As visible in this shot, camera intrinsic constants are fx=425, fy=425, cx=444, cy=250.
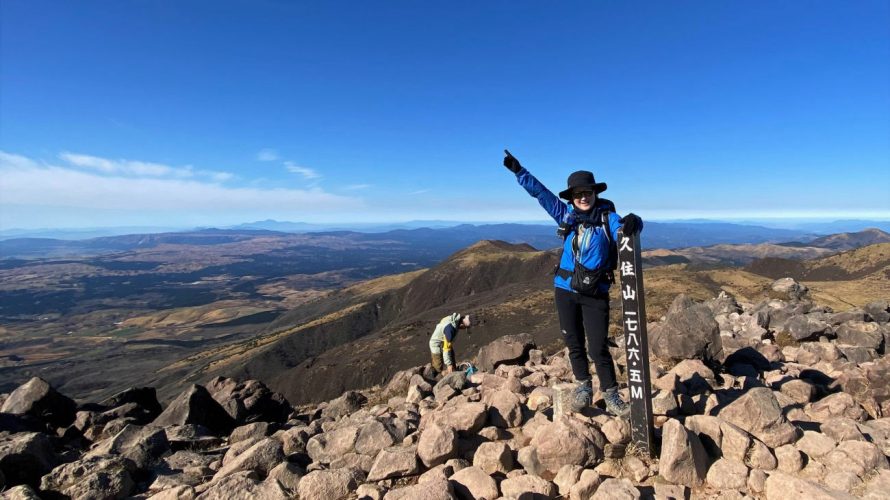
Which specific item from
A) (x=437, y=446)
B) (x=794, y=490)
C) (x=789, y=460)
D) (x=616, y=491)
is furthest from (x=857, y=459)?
(x=437, y=446)

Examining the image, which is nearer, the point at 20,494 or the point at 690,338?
the point at 20,494

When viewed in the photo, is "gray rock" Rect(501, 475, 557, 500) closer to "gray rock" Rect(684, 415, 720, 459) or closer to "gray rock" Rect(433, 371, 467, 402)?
"gray rock" Rect(684, 415, 720, 459)

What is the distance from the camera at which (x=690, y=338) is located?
1172 centimetres

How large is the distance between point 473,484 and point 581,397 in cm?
226

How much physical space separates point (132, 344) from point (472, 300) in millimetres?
114429

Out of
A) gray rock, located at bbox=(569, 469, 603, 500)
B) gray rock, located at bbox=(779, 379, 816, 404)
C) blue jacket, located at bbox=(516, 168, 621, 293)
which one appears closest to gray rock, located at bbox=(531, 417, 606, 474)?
gray rock, located at bbox=(569, 469, 603, 500)

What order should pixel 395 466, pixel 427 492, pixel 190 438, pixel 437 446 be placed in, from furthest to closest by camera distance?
1. pixel 190 438
2. pixel 437 446
3. pixel 395 466
4. pixel 427 492

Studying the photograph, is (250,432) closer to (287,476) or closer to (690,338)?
(287,476)

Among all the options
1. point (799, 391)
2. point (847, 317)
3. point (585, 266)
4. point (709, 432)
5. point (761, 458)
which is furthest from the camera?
point (847, 317)

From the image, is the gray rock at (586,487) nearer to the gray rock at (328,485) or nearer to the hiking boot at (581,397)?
the hiking boot at (581,397)

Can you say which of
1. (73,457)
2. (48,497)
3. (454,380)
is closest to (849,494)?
(454,380)

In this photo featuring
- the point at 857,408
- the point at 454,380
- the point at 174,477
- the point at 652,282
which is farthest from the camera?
the point at 652,282

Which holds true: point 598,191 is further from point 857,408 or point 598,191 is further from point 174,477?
point 174,477

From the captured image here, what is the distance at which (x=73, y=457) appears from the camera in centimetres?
817
